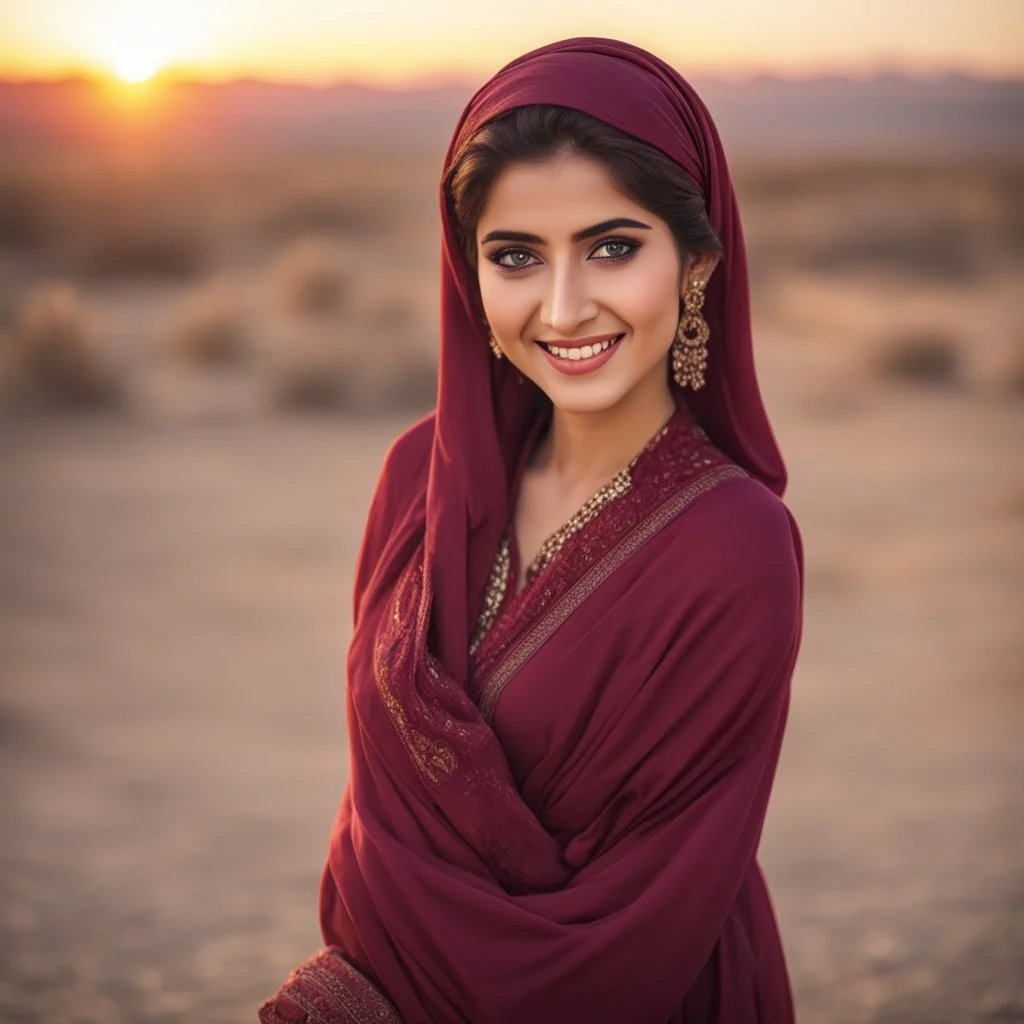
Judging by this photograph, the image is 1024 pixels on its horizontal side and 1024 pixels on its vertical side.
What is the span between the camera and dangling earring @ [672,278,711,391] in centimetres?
216

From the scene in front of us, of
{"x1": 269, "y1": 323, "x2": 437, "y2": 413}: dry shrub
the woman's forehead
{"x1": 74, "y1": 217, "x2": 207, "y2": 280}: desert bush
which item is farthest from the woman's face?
{"x1": 74, "y1": 217, "x2": 207, "y2": 280}: desert bush

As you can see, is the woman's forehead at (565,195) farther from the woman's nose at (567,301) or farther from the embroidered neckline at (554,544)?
the embroidered neckline at (554,544)

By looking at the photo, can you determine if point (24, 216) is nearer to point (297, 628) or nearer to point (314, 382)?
→ point (314, 382)

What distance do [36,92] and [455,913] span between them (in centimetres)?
3743

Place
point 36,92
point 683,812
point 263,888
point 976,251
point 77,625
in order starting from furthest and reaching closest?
point 36,92 < point 976,251 < point 77,625 < point 263,888 < point 683,812

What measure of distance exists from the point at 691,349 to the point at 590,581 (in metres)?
0.43

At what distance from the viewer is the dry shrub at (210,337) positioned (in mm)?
15219

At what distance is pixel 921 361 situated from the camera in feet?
50.2

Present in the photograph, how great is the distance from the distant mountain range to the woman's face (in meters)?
30.2

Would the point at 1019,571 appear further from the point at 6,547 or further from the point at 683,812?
the point at 683,812

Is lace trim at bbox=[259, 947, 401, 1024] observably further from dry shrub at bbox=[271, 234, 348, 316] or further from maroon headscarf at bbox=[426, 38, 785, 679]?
dry shrub at bbox=[271, 234, 348, 316]

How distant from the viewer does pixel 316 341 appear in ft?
53.0

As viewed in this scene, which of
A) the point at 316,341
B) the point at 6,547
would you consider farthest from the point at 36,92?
the point at 6,547

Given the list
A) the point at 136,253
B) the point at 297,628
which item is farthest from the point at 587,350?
the point at 136,253
